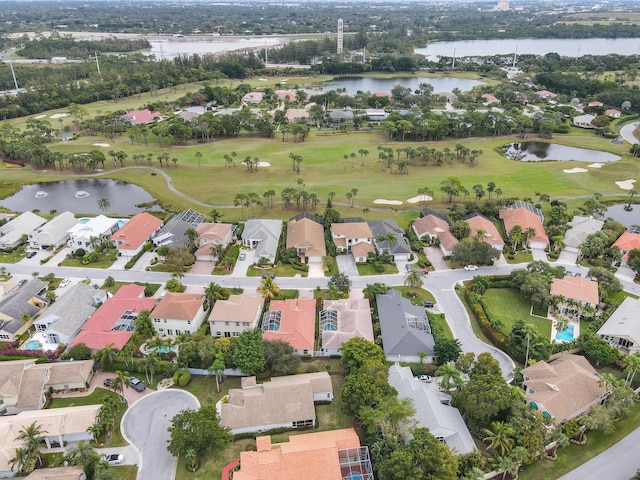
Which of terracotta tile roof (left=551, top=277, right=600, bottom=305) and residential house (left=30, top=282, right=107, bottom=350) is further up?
terracotta tile roof (left=551, top=277, right=600, bottom=305)

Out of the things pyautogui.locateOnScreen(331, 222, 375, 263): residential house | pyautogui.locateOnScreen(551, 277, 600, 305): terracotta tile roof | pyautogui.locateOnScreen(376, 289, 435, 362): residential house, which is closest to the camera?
pyautogui.locateOnScreen(376, 289, 435, 362): residential house

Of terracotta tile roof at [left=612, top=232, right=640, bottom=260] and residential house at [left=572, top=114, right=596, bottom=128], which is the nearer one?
terracotta tile roof at [left=612, top=232, right=640, bottom=260]

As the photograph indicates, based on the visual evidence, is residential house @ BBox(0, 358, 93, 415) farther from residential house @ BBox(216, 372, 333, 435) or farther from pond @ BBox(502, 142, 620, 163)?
pond @ BBox(502, 142, 620, 163)

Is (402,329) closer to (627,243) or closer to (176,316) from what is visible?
(176,316)

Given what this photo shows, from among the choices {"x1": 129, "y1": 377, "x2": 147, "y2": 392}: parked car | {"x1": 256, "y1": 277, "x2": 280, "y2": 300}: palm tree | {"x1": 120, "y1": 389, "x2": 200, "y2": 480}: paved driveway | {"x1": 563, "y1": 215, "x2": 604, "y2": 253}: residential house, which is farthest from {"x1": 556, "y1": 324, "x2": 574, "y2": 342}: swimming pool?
{"x1": 129, "y1": 377, "x2": 147, "y2": 392}: parked car

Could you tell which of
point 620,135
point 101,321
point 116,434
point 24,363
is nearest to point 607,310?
point 116,434

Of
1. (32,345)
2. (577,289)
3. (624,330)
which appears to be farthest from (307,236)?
(624,330)

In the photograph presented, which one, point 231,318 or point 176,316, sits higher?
point 176,316
